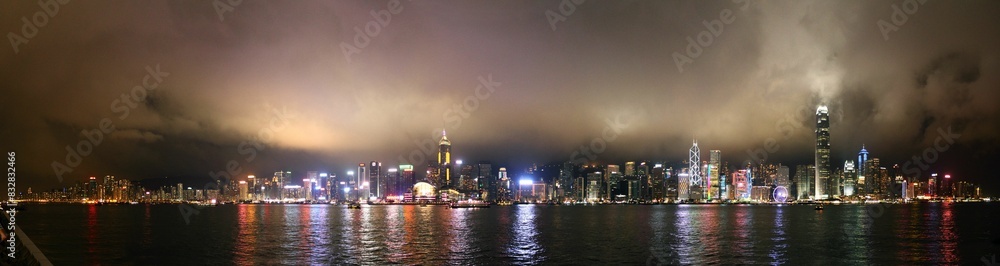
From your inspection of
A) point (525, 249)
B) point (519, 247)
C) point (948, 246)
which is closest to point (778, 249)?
point (948, 246)

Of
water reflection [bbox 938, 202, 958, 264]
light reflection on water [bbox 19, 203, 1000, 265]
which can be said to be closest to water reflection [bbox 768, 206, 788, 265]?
light reflection on water [bbox 19, 203, 1000, 265]

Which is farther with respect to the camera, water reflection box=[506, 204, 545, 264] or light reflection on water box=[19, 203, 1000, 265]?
water reflection box=[506, 204, 545, 264]

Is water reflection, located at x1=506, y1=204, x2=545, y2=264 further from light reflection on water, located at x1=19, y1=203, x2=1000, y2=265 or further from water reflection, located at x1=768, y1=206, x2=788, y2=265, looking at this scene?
water reflection, located at x1=768, y1=206, x2=788, y2=265

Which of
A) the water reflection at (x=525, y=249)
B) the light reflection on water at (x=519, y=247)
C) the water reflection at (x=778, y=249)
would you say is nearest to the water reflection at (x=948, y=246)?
the light reflection on water at (x=519, y=247)

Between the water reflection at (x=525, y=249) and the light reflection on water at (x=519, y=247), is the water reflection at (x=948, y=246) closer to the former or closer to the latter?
the light reflection on water at (x=519, y=247)

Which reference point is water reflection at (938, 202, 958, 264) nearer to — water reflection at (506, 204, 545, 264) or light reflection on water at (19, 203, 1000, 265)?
light reflection on water at (19, 203, 1000, 265)

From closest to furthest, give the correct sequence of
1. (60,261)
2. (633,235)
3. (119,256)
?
(60,261) < (119,256) < (633,235)

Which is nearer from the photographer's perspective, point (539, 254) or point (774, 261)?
point (774, 261)

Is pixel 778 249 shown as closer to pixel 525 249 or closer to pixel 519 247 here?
pixel 525 249

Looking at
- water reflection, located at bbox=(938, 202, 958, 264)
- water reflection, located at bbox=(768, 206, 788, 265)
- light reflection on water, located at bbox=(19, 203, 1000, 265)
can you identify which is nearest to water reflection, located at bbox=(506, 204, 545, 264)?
light reflection on water, located at bbox=(19, 203, 1000, 265)

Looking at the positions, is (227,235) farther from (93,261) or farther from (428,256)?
(428,256)

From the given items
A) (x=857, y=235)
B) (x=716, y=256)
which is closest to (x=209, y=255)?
(x=716, y=256)
